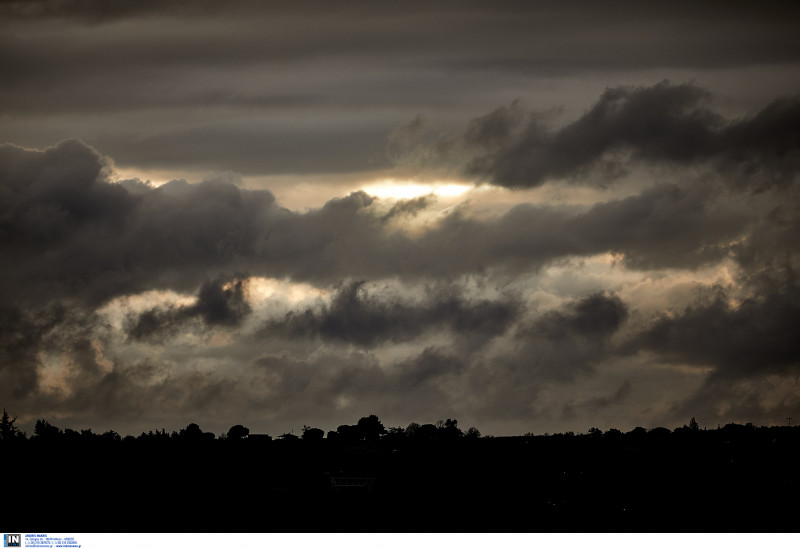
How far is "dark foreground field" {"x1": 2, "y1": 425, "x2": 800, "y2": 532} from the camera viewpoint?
94.2 m

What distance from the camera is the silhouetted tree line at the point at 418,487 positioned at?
9450 cm

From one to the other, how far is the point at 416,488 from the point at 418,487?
240mm

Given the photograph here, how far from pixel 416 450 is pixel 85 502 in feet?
160

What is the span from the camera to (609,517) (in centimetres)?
9775

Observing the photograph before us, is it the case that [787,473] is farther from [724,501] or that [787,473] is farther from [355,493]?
[355,493]

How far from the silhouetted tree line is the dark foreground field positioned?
0.65 feet

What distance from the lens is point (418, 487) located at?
11025 cm

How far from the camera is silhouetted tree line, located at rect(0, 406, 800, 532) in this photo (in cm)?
9450

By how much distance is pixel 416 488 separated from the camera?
110125 mm

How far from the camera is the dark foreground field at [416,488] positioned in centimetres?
9419

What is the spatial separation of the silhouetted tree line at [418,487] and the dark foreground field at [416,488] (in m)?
0.20
